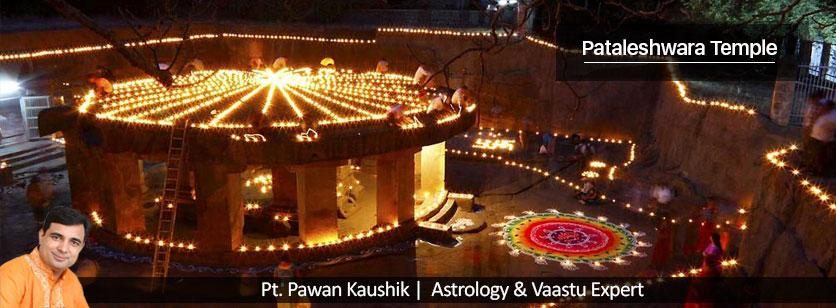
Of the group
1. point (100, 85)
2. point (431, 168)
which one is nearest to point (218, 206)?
point (100, 85)

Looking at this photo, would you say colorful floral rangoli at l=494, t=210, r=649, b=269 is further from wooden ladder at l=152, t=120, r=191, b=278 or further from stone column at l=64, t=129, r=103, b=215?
→ stone column at l=64, t=129, r=103, b=215

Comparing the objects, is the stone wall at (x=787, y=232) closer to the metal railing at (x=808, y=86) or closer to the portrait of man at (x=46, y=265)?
the metal railing at (x=808, y=86)

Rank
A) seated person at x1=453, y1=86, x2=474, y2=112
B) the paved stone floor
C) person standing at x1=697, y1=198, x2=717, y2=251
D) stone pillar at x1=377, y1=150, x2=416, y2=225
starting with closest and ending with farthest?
person standing at x1=697, y1=198, x2=717, y2=251 < the paved stone floor < stone pillar at x1=377, y1=150, x2=416, y2=225 < seated person at x1=453, y1=86, x2=474, y2=112

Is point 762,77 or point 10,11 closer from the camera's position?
point 762,77

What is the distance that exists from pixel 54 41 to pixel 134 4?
12432mm

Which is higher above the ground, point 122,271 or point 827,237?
point 827,237

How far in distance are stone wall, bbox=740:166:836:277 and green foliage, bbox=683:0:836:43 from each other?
8.39 metres

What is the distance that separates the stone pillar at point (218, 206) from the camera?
1281 centimetres

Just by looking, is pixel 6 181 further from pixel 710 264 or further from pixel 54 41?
pixel 710 264

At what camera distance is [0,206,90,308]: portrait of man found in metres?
4.18

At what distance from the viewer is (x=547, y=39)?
1022 inches

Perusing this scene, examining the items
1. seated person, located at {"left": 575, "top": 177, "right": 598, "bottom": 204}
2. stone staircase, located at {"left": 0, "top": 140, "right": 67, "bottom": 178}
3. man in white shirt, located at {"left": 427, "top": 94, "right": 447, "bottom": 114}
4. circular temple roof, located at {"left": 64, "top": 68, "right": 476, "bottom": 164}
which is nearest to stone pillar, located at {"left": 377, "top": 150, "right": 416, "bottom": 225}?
circular temple roof, located at {"left": 64, "top": 68, "right": 476, "bottom": 164}

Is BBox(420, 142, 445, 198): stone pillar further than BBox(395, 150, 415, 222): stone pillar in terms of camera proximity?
Yes

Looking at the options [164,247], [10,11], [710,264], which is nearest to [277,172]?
[164,247]
